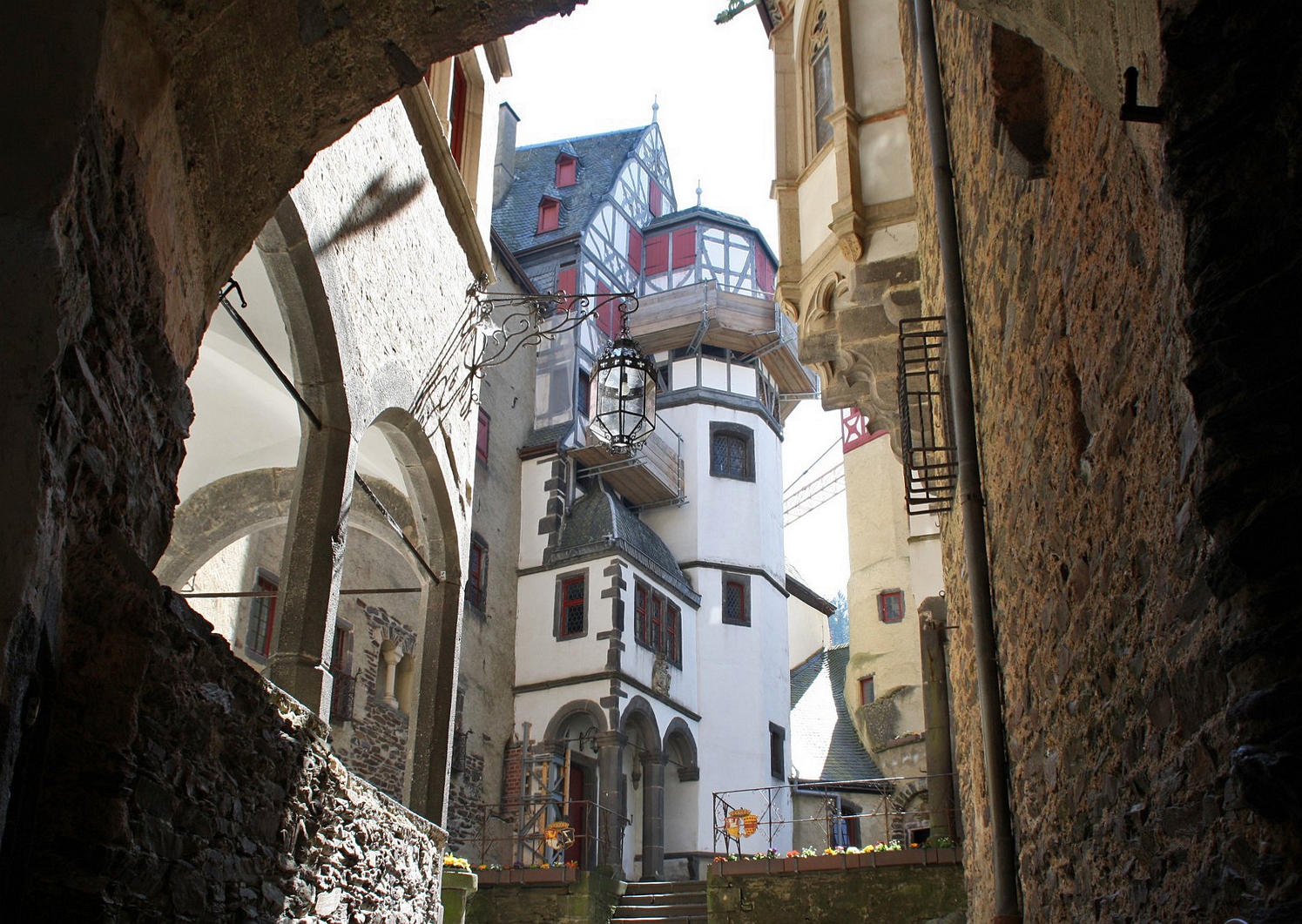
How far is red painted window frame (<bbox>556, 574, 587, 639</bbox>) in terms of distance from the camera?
23.7m

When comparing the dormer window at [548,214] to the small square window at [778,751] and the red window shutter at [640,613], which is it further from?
the small square window at [778,751]

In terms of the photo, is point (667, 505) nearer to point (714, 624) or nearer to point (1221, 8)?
point (714, 624)

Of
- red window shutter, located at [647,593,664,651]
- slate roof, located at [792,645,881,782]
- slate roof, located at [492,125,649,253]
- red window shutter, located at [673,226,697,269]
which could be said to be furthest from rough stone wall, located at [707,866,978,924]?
red window shutter, located at [673,226,697,269]

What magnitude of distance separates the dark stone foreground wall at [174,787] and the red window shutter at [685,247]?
2570cm

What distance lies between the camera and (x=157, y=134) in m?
4.02

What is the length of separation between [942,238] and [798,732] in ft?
84.3

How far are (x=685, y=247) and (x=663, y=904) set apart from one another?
18.6 metres

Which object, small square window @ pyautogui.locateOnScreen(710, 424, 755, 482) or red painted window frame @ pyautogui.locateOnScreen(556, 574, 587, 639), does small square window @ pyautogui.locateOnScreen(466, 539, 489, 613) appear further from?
small square window @ pyautogui.locateOnScreen(710, 424, 755, 482)

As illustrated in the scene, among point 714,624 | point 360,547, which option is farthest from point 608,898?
point 714,624

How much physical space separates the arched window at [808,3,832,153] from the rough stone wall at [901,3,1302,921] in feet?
18.2

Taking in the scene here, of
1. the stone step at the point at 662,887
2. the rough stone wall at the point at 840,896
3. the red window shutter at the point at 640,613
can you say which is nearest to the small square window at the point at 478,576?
the red window shutter at the point at 640,613

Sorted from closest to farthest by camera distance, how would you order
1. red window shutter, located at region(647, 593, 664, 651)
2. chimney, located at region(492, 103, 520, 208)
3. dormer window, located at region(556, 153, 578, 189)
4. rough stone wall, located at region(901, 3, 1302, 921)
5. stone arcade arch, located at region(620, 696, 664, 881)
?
rough stone wall, located at region(901, 3, 1302, 921), stone arcade arch, located at region(620, 696, 664, 881), red window shutter, located at region(647, 593, 664, 651), chimney, located at region(492, 103, 520, 208), dormer window, located at region(556, 153, 578, 189)

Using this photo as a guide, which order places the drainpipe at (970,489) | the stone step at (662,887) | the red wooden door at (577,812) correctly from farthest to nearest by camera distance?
1. the red wooden door at (577,812)
2. the stone step at (662,887)
3. the drainpipe at (970,489)

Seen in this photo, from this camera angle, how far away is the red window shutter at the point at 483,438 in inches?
928
